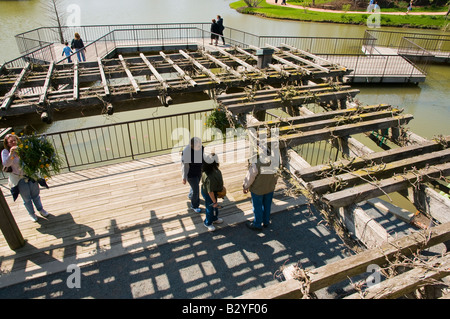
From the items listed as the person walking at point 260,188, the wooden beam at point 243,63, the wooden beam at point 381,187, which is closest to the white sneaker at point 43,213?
the person walking at point 260,188

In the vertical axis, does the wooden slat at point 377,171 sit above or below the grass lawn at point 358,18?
above

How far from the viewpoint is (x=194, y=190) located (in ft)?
20.5

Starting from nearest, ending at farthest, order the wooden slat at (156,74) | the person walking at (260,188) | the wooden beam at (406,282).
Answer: the wooden beam at (406,282) < the person walking at (260,188) < the wooden slat at (156,74)

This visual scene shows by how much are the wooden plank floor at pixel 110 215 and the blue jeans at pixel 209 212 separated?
25cm

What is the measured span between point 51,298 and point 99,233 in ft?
4.79

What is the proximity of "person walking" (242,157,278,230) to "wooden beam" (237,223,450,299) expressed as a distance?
79.5 inches

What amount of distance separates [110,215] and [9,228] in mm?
1791

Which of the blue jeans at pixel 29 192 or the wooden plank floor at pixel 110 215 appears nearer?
the wooden plank floor at pixel 110 215

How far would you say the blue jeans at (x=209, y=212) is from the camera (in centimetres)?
575

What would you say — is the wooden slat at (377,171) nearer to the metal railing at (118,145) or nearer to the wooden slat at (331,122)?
the wooden slat at (331,122)

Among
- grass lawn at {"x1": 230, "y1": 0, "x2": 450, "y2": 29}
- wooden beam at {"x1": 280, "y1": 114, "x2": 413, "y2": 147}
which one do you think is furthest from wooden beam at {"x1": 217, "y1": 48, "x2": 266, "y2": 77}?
grass lawn at {"x1": 230, "y1": 0, "x2": 450, "y2": 29}

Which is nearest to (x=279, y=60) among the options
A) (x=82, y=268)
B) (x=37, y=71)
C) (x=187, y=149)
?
(x=187, y=149)

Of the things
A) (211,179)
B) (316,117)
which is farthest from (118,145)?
(316,117)

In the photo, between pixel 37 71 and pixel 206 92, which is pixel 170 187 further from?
pixel 37 71
